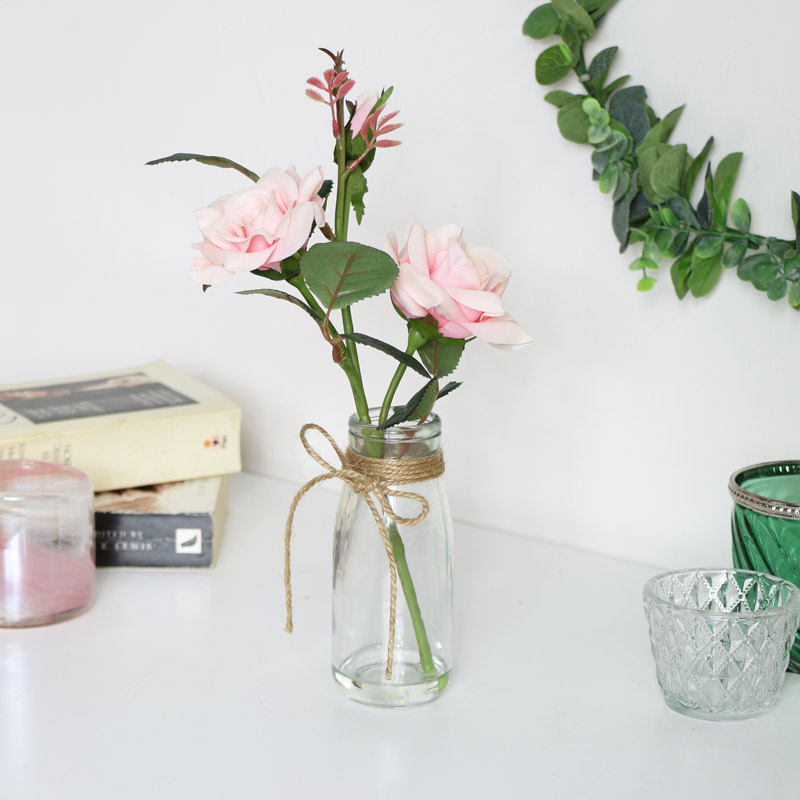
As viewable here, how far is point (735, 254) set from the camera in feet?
2.45

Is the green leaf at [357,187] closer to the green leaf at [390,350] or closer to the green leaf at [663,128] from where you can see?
the green leaf at [390,350]

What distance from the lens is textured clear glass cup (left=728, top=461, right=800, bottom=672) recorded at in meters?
0.65

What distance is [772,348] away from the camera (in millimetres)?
770

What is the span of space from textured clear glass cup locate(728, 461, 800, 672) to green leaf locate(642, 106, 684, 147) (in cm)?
26

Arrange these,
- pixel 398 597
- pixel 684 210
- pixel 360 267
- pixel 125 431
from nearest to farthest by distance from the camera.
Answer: pixel 360 267, pixel 398 597, pixel 684 210, pixel 125 431

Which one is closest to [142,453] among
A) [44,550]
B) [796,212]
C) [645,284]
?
[44,550]

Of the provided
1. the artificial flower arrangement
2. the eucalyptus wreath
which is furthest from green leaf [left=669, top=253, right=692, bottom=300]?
the artificial flower arrangement

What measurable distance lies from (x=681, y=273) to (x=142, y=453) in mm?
485

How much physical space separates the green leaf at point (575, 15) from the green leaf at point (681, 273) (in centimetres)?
19

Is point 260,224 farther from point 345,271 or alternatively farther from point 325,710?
point 325,710

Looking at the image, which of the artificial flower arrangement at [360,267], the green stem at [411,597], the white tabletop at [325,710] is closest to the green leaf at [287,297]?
the artificial flower arrangement at [360,267]

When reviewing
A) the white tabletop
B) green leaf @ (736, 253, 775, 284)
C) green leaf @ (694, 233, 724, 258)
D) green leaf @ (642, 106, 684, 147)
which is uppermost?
green leaf @ (642, 106, 684, 147)

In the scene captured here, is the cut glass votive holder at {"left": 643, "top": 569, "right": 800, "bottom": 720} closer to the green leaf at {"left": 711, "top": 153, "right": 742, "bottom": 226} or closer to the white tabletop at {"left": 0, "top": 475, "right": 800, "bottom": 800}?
the white tabletop at {"left": 0, "top": 475, "right": 800, "bottom": 800}

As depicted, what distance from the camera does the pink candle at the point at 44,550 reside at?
0.73 meters
